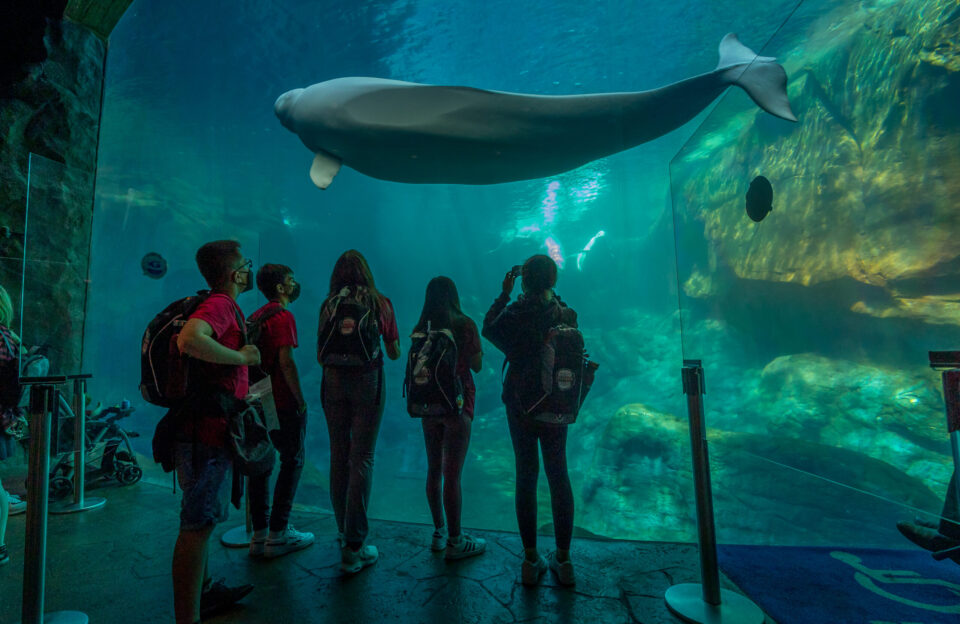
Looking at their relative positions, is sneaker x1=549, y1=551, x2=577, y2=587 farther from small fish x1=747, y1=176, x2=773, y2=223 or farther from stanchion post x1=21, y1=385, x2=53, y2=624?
stanchion post x1=21, y1=385, x2=53, y2=624

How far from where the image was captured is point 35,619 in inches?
85.4

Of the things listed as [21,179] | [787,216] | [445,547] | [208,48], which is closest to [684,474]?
[445,547]

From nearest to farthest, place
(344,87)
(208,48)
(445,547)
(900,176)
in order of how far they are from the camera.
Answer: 1. (900,176)
2. (445,547)
3. (344,87)
4. (208,48)

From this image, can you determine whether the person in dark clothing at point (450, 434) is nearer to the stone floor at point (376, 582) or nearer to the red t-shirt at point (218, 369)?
the stone floor at point (376, 582)

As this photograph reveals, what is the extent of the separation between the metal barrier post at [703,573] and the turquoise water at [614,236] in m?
0.26

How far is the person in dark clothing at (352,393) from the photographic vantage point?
2879 millimetres

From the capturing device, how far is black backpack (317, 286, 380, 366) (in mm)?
2934

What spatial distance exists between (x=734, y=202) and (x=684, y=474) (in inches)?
365

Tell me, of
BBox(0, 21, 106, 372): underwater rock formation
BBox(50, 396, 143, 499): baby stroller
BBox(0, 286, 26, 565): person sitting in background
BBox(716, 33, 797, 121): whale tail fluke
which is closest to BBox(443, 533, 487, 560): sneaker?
BBox(0, 286, 26, 565): person sitting in background

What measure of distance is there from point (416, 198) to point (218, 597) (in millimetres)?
34396

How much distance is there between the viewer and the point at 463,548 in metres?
3.08

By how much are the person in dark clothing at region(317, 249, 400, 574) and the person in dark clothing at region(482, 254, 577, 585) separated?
2.80 feet

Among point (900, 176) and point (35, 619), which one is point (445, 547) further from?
point (900, 176)

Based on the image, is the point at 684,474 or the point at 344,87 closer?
the point at 344,87
